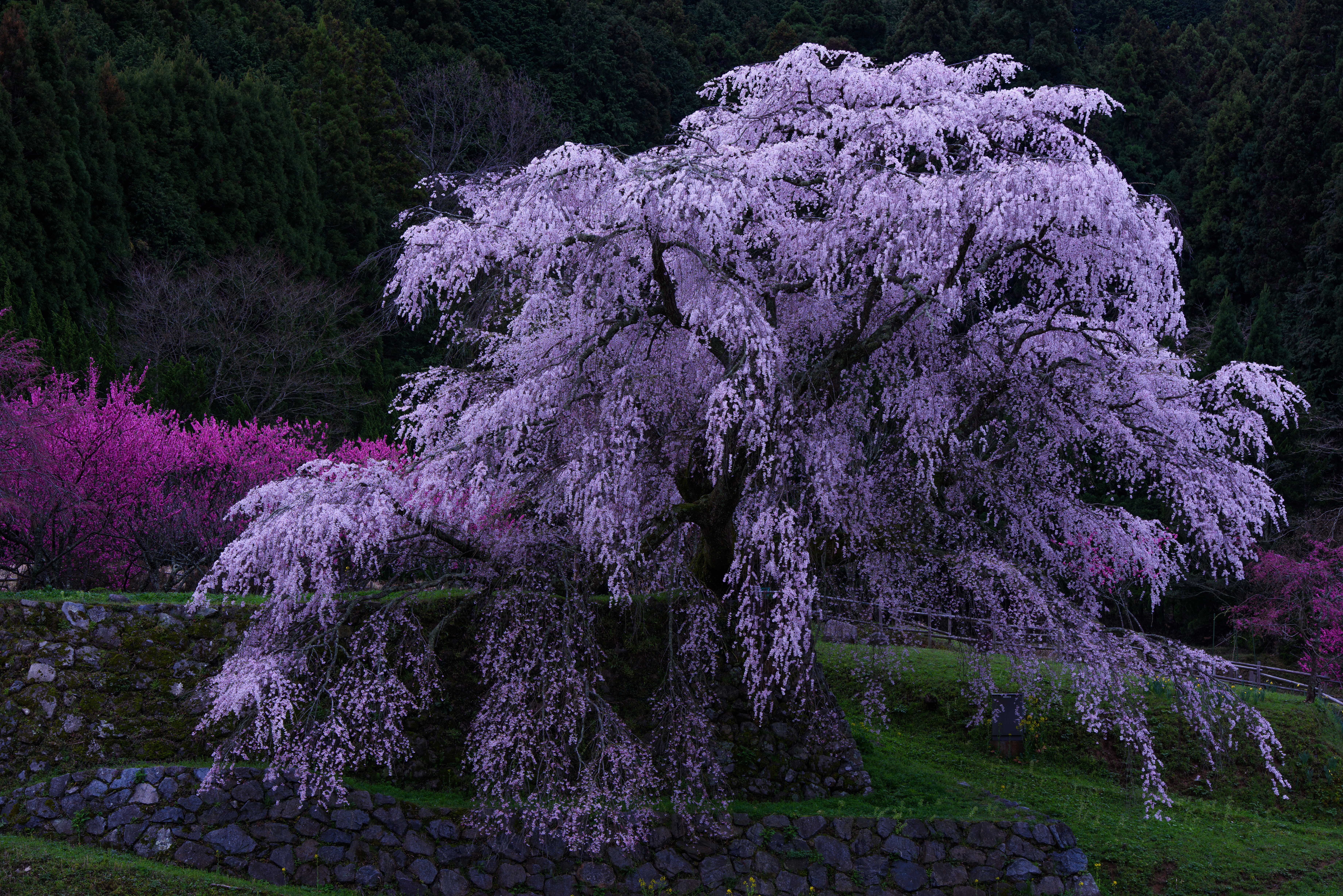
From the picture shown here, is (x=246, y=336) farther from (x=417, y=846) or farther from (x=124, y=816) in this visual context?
(x=417, y=846)

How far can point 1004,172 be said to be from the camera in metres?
7.69

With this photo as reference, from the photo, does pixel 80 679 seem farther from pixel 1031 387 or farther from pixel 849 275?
pixel 1031 387

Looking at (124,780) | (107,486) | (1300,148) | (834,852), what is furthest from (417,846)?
(1300,148)

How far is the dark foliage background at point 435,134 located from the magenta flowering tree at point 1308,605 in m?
1.48

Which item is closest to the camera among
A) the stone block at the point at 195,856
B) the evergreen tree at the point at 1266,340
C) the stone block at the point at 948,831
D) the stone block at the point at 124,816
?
the stone block at the point at 195,856

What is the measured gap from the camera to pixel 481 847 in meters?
8.69

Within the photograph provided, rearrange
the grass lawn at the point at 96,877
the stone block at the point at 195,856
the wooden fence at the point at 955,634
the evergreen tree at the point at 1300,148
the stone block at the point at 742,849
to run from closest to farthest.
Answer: the grass lawn at the point at 96,877
the stone block at the point at 195,856
the stone block at the point at 742,849
the wooden fence at the point at 955,634
the evergreen tree at the point at 1300,148

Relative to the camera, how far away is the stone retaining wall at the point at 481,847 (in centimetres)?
848

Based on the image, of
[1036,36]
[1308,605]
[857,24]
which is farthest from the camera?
[857,24]

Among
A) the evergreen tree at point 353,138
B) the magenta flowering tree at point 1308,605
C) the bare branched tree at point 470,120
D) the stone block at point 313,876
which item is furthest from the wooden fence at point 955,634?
the bare branched tree at point 470,120

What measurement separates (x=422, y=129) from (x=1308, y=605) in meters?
28.8

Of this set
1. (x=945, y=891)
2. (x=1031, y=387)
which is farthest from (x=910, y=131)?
(x=945, y=891)

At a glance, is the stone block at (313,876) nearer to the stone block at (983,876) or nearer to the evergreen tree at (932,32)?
the stone block at (983,876)

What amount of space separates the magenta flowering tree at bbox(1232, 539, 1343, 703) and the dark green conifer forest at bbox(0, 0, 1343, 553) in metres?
2.12
